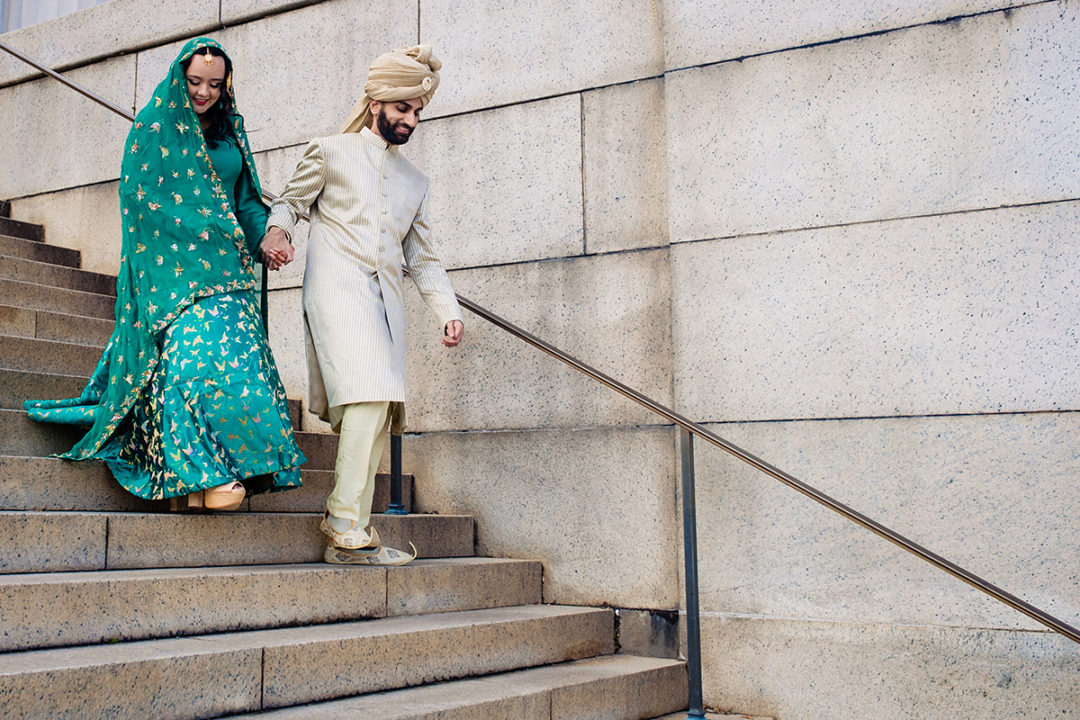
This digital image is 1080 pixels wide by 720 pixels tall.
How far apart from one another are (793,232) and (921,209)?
52cm

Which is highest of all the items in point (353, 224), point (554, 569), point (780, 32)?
point (780, 32)

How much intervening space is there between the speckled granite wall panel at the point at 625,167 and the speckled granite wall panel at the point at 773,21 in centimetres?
27

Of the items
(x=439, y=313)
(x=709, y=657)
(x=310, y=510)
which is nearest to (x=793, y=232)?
(x=439, y=313)

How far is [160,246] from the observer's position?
3975 mm

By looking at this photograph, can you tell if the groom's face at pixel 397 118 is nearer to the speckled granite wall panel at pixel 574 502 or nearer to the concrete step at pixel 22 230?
the speckled granite wall panel at pixel 574 502

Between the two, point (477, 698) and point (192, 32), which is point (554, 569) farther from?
point (192, 32)

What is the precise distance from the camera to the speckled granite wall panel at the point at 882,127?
427 centimetres

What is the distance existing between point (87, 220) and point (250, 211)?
3018 mm

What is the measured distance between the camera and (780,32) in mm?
4773

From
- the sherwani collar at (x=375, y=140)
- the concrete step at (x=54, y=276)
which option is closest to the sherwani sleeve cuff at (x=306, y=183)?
the sherwani collar at (x=375, y=140)

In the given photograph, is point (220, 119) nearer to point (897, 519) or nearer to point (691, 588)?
point (691, 588)

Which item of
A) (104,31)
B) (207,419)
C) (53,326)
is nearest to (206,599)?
(207,419)

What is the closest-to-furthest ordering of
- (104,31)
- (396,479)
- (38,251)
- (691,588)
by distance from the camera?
1. (691,588)
2. (396,479)
3. (38,251)
4. (104,31)

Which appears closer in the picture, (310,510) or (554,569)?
(310,510)
